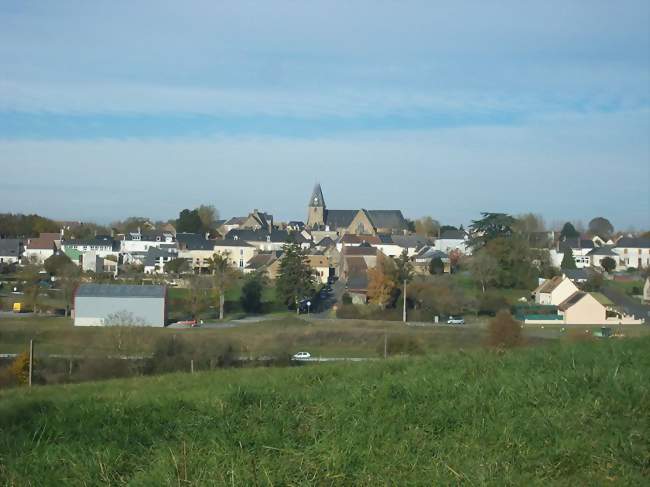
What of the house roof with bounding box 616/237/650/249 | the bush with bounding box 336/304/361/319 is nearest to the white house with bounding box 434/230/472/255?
the house roof with bounding box 616/237/650/249

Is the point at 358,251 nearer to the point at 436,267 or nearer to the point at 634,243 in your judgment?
the point at 436,267

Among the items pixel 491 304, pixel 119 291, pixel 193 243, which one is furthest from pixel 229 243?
pixel 491 304

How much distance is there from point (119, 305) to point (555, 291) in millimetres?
20427

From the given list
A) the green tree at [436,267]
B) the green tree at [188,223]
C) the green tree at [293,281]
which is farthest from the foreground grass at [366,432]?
the green tree at [188,223]

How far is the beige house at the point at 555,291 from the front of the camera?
37.1m

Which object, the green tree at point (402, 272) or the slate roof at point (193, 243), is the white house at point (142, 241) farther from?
the green tree at point (402, 272)

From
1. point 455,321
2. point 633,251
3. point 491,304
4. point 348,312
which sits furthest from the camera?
point 633,251

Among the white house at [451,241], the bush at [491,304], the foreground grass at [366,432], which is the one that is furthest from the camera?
the white house at [451,241]

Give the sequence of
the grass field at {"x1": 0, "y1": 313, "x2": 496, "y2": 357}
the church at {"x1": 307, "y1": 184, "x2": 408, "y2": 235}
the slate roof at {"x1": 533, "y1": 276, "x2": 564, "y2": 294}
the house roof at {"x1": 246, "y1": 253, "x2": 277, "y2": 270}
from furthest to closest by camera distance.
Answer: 1. the church at {"x1": 307, "y1": 184, "x2": 408, "y2": 235}
2. the house roof at {"x1": 246, "y1": 253, "x2": 277, "y2": 270}
3. the slate roof at {"x1": 533, "y1": 276, "x2": 564, "y2": 294}
4. the grass field at {"x1": 0, "y1": 313, "x2": 496, "y2": 357}

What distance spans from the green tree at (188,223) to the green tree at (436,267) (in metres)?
37.2

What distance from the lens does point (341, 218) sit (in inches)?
3423

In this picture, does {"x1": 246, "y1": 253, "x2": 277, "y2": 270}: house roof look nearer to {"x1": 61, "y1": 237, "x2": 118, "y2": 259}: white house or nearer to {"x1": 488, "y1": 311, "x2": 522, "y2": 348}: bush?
{"x1": 61, "y1": 237, "x2": 118, "y2": 259}: white house

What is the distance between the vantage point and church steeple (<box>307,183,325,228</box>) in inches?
3430

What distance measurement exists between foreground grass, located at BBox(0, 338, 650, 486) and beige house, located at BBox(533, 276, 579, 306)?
30.1 metres
